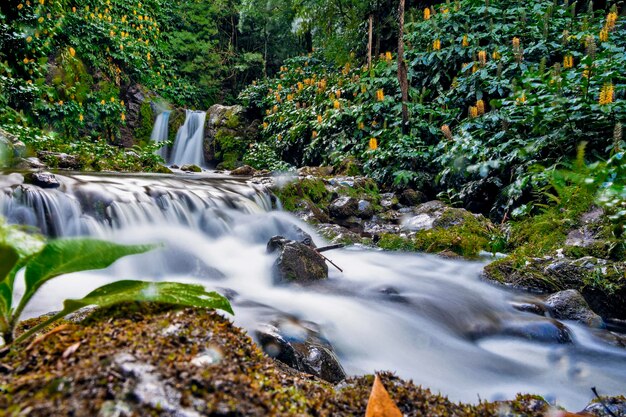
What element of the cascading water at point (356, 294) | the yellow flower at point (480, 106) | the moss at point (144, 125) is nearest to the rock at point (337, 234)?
the cascading water at point (356, 294)

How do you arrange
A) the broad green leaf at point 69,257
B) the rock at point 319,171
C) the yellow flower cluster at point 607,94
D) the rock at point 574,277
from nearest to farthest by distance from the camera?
the broad green leaf at point 69,257
the rock at point 574,277
the yellow flower cluster at point 607,94
the rock at point 319,171

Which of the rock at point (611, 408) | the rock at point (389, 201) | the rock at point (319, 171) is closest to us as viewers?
the rock at point (611, 408)

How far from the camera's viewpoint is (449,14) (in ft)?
35.7

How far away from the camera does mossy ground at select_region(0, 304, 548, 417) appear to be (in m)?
0.70

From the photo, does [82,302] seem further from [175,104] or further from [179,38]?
[179,38]

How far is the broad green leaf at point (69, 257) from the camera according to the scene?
0.92 m

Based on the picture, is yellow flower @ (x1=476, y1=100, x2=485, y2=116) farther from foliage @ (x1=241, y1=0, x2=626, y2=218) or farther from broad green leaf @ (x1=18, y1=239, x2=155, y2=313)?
broad green leaf @ (x1=18, y1=239, x2=155, y2=313)

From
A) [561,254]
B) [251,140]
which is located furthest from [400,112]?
[251,140]

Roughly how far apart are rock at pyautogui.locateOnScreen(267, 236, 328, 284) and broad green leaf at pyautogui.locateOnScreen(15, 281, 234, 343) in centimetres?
336

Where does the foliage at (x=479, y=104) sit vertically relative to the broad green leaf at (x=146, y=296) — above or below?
above

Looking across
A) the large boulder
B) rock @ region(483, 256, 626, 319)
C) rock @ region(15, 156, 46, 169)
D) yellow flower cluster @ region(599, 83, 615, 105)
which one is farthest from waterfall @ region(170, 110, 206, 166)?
yellow flower cluster @ region(599, 83, 615, 105)

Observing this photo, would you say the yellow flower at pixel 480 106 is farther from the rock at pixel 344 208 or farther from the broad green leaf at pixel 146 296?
the broad green leaf at pixel 146 296

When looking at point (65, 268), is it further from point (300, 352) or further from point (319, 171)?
point (319, 171)

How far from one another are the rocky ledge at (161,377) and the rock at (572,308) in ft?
10.7
